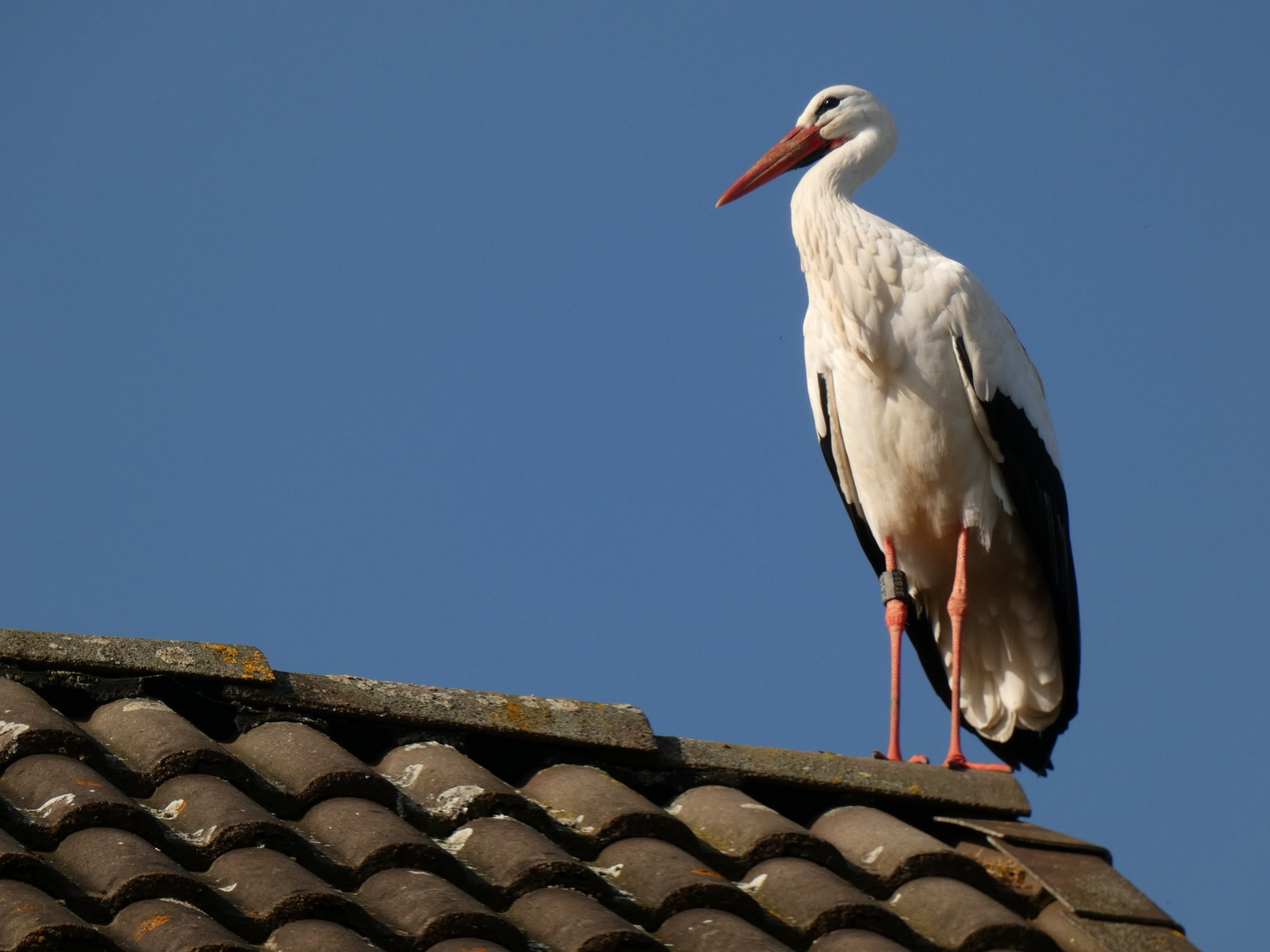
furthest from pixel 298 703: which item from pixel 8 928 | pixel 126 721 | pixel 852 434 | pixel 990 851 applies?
pixel 852 434

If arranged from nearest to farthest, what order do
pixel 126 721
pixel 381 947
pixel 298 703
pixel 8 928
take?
pixel 8 928
pixel 381 947
pixel 126 721
pixel 298 703

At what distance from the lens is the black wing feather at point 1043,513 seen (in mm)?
5727

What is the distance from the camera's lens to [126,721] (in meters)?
3.01

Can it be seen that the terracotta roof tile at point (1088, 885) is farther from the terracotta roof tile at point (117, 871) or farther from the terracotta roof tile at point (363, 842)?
the terracotta roof tile at point (117, 871)

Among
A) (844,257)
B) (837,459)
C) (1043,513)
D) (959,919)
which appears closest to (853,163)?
(844,257)

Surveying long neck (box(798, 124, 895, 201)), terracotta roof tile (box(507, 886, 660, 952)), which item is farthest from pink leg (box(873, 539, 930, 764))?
terracotta roof tile (box(507, 886, 660, 952))

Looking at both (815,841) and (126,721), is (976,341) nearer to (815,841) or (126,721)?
(815,841)

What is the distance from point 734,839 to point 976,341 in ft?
9.91

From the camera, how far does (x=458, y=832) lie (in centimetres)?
285

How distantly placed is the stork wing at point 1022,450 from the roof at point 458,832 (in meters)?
2.36

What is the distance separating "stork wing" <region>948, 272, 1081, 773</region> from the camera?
5.66 metres

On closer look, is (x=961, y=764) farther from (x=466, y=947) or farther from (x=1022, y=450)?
(x=466, y=947)

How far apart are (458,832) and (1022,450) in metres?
3.48

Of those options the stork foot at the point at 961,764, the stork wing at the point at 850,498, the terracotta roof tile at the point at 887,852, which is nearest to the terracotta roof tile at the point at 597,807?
the terracotta roof tile at the point at 887,852
